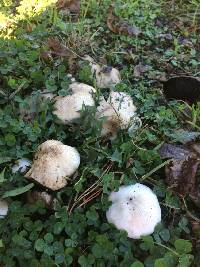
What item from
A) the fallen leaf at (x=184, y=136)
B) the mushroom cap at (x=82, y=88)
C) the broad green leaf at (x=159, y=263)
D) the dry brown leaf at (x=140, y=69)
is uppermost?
the mushroom cap at (x=82, y=88)

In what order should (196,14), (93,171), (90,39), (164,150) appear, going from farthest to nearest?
(196,14)
(90,39)
(164,150)
(93,171)

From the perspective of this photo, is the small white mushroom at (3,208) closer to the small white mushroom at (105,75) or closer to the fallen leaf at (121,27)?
the small white mushroom at (105,75)

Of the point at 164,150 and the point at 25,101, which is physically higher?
the point at 25,101

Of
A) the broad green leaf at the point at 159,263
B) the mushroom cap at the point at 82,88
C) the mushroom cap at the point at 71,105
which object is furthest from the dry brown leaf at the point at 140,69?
the broad green leaf at the point at 159,263

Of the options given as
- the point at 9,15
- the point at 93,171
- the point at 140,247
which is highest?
the point at 9,15

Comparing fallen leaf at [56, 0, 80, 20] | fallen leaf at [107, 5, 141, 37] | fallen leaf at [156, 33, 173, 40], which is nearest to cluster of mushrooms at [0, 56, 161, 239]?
fallen leaf at [107, 5, 141, 37]

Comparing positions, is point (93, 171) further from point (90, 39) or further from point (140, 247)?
point (90, 39)

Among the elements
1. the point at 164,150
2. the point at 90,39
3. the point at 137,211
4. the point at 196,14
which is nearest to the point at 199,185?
the point at 164,150

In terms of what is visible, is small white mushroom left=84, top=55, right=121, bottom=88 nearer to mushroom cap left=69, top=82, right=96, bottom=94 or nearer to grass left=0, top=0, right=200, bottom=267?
grass left=0, top=0, right=200, bottom=267

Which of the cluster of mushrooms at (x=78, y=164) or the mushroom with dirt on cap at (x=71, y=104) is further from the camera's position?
the mushroom with dirt on cap at (x=71, y=104)
